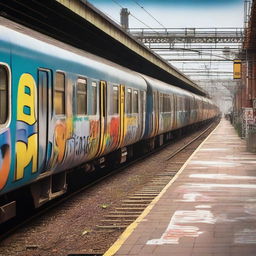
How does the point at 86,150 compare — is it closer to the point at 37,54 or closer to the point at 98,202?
the point at 98,202

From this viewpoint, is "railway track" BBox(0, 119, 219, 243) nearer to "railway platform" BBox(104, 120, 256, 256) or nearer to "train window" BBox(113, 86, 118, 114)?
"railway platform" BBox(104, 120, 256, 256)

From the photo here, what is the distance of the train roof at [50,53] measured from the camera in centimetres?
721

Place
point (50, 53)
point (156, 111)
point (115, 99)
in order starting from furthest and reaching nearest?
point (156, 111) → point (115, 99) → point (50, 53)

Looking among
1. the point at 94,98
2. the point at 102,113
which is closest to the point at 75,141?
the point at 94,98

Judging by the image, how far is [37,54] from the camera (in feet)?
26.4

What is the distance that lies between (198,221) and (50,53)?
3370 mm

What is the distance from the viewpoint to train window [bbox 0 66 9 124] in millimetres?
6695

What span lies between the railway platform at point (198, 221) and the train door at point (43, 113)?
5.37ft

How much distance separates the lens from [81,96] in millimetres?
10523

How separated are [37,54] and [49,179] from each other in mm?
2212

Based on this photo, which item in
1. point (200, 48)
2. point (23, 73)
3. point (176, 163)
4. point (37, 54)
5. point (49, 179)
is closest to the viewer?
point (23, 73)

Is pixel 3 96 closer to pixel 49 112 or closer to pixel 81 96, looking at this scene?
pixel 49 112

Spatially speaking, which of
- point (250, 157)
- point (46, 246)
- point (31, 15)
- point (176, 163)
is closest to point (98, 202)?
point (46, 246)

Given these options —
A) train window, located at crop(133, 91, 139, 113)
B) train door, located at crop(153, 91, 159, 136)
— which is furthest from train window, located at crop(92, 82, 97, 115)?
train door, located at crop(153, 91, 159, 136)
